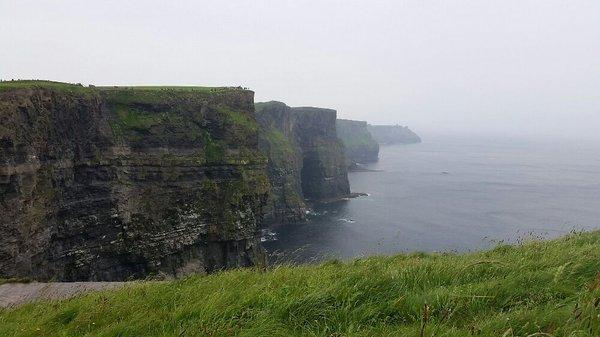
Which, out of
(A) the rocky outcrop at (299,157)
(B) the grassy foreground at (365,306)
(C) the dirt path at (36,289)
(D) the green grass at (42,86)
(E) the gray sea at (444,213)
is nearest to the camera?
(B) the grassy foreground at (365,306)

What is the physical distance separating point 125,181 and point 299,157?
71557 millimetres

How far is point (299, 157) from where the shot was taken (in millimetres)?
111000

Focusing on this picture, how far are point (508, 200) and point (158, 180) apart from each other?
84.5 m

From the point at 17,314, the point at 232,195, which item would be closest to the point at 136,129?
the point at 232,195

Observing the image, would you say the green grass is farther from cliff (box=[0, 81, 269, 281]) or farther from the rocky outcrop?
the rocky outcrop

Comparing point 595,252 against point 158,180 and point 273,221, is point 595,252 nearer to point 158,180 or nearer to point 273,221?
point 158,180

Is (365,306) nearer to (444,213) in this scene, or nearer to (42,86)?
(42,86)

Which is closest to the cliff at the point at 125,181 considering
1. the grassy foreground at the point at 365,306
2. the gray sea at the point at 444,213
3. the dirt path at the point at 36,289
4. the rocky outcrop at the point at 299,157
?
the gray sea at the point at 444,213

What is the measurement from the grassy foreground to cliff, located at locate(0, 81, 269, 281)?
30605mm

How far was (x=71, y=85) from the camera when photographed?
40.7 meters

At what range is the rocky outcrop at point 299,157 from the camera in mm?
86906

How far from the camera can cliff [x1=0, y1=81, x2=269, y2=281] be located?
1297 inches

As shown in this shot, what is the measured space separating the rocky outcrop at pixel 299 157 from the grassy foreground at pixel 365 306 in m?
76.9

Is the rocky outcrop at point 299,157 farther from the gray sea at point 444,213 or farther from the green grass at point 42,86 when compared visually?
the green grass at point 42,86
